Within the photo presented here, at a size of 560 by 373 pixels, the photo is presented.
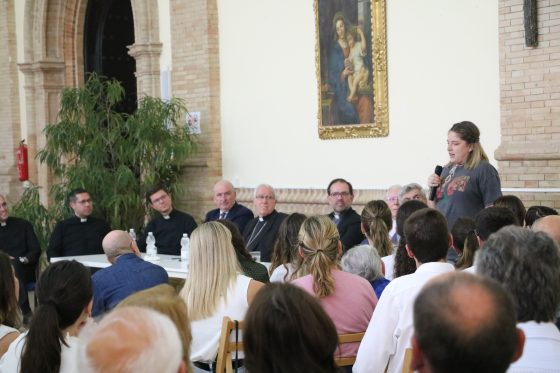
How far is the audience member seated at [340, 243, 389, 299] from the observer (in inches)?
190

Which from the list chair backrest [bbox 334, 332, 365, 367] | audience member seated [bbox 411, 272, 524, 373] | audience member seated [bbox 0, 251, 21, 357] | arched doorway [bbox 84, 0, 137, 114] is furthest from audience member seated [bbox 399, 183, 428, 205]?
arched doorway [bbox 84, 0, 137, 114]

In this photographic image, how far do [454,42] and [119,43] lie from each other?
7.44 m

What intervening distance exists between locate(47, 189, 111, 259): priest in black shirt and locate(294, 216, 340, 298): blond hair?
5615mm

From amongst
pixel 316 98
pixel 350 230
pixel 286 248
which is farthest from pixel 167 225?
pixel 286 248

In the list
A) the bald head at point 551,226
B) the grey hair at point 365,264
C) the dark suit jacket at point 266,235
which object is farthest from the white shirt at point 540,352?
the dark suit jacket at point 266,235

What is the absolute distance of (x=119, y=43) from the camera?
50.0 feet

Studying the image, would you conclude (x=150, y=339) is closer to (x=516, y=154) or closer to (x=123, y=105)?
(x=516, y=154)

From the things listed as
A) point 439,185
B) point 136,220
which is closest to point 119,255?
point 439,185

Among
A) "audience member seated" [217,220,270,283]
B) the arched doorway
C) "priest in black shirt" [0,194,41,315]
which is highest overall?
the arched doorway

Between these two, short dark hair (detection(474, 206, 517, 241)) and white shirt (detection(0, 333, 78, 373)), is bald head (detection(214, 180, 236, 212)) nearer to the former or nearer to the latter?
short dark hair (detection(474, 206, 517, 241))

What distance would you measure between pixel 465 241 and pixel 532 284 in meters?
1.86

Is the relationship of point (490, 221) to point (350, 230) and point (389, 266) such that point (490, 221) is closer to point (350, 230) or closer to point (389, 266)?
point (389, 266)

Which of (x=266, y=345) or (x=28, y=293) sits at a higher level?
(x=266, y=345)

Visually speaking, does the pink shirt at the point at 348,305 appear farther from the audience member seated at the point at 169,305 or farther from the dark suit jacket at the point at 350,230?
the dark suit jacket at the point at 350,230
